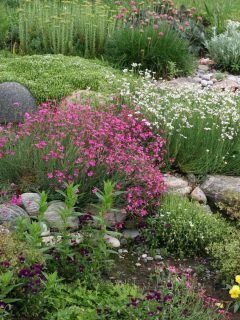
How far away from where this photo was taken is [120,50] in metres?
10.7

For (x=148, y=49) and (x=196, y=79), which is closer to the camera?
(x=148, y=49)

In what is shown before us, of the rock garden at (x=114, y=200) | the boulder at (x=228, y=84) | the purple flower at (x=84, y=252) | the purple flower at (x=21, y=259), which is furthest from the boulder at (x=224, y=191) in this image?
the boulder at (x=228, y=84)

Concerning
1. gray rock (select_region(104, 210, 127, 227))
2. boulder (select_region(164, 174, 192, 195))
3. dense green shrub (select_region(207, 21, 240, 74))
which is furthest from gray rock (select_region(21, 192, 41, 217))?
dense green shrub (select_region(207, 21, 240, 74))

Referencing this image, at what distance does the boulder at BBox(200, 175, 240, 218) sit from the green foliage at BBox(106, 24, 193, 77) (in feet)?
12.7

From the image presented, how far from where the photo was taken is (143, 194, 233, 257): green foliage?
602cm

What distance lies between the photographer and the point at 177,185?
687cm

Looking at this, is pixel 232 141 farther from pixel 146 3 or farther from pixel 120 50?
pixel 146 3

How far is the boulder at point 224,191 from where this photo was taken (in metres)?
6.57

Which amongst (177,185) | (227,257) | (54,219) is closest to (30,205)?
(54,219)

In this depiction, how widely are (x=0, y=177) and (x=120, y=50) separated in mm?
4922

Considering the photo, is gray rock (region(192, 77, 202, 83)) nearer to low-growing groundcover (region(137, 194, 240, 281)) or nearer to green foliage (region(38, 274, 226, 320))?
low-growing groundcover (region(137, 194, 240, 281))

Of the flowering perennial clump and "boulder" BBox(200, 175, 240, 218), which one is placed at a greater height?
the flowering perennial clump

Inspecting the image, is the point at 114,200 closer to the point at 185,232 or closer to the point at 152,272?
the point at 185,232

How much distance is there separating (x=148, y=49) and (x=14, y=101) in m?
2.98
